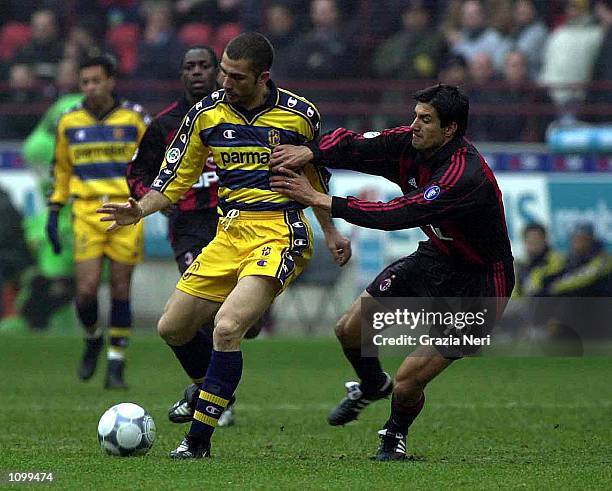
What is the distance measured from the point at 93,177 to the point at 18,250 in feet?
17.6

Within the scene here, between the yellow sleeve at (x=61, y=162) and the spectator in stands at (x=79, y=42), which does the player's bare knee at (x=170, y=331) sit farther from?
the spectator in stands at (x=79, y=42)

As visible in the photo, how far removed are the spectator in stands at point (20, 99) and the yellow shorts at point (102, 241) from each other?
655cm

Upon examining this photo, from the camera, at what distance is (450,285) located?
7434 millimetres

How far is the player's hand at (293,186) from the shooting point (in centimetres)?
700

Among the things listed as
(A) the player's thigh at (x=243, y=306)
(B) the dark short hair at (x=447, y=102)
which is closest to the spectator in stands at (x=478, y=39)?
(B) the dark short hair at (x=447, y=102)

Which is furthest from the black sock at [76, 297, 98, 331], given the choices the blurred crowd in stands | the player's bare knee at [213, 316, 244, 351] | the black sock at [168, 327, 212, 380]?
the blurred crowd in stands

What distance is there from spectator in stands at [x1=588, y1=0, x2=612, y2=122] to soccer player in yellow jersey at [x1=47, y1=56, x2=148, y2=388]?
273 inches

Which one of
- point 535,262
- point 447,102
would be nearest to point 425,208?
point 447,102

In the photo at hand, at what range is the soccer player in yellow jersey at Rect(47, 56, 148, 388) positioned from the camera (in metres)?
11.0

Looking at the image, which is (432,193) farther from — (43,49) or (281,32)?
(43,49)

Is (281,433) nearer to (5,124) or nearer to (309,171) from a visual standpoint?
(309,171)

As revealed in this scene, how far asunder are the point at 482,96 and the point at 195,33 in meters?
4.22

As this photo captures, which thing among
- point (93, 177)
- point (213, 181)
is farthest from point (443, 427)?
point (93, 177)

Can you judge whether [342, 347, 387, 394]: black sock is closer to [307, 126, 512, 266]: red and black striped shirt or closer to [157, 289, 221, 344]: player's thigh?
[307, 126, 512, 266]: red and black striped shirt
